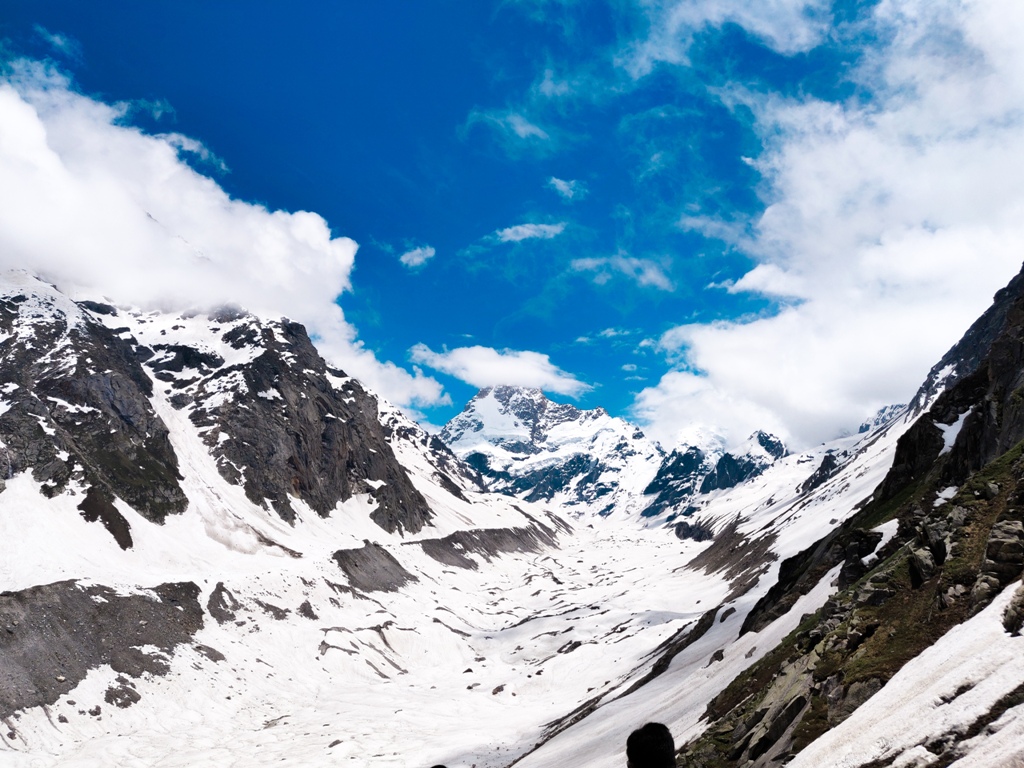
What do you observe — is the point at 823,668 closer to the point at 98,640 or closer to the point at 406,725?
the point at 406,725

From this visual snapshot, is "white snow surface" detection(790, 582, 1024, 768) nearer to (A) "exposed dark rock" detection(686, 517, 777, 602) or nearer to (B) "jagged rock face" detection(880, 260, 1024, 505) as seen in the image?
(B) "jagged rock face" detection(880, 260, 1024, 505)

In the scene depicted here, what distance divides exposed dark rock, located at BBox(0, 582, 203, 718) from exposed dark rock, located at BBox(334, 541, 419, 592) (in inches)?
1818

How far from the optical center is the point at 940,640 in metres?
13.3

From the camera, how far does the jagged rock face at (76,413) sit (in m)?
100

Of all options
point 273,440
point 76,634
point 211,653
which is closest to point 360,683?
point 211,653

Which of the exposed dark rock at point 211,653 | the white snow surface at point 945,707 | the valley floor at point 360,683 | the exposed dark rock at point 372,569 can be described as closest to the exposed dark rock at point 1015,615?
the white snow surface at point 945,707

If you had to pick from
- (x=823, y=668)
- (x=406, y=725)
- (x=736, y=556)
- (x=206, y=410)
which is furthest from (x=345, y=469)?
(x=823, y=668)

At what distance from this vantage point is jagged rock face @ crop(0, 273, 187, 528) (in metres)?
100

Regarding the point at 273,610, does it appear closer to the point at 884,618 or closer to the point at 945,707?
the point at 884,618

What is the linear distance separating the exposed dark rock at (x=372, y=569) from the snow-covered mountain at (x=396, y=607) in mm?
992

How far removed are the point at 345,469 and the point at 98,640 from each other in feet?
435

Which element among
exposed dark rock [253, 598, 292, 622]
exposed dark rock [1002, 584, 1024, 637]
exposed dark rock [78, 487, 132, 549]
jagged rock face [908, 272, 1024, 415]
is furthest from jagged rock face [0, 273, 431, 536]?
jagged rock face [908, 272, 1024, 415]

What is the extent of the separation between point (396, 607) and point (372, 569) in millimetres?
19692

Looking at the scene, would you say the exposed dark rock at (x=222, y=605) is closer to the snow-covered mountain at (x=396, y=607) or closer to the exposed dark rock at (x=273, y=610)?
the snow-covered mountain at (x=396, y=607)
